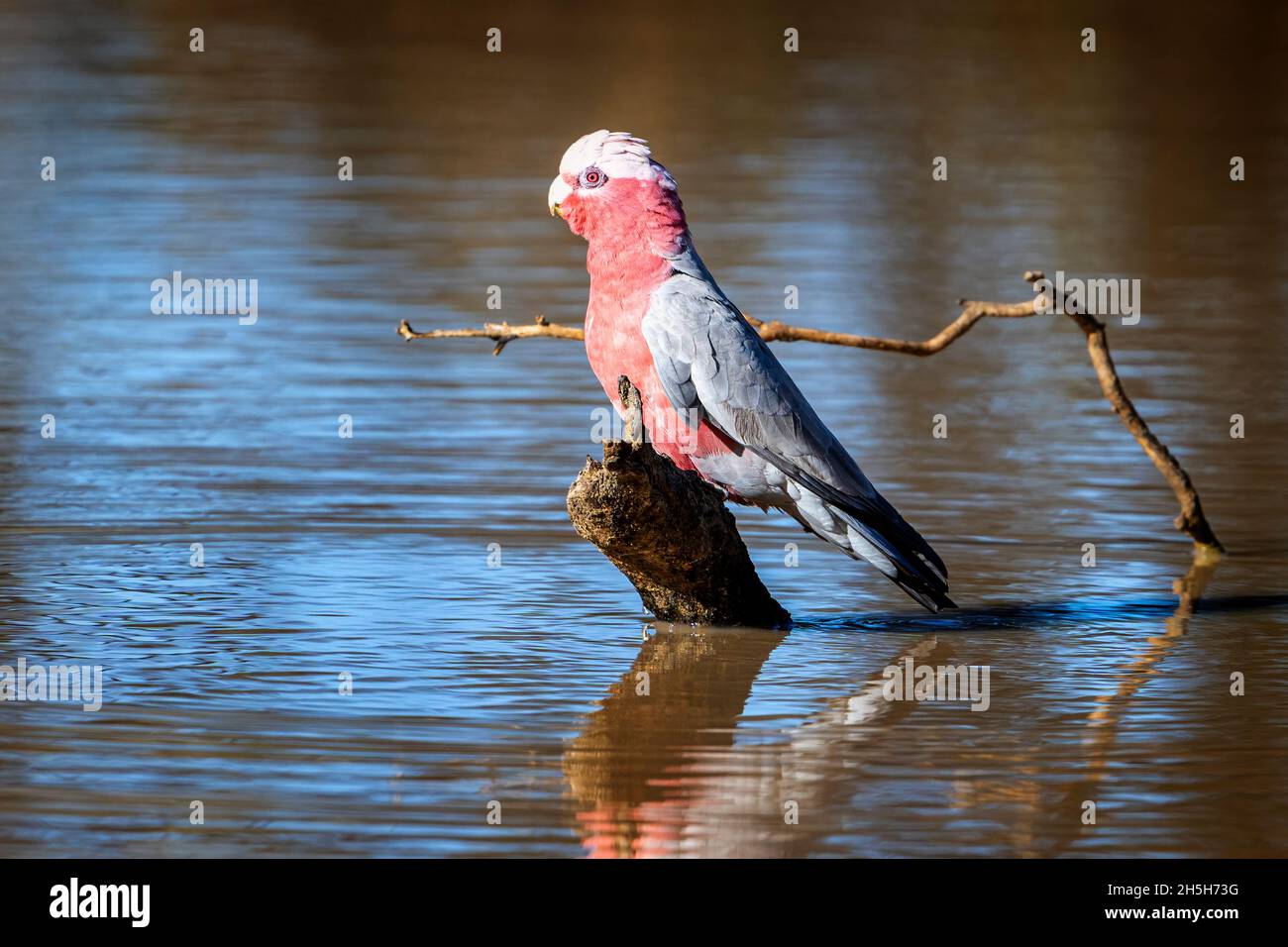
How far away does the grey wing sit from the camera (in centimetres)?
706

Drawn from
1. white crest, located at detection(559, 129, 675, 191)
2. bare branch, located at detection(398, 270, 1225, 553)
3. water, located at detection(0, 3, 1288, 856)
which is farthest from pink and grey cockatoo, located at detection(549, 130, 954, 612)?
bare branch, located at detection(398, 270, 1225, 553)

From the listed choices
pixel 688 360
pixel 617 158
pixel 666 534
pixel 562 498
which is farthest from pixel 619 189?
pixel 562 498

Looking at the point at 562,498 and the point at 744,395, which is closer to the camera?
the point at 744,395

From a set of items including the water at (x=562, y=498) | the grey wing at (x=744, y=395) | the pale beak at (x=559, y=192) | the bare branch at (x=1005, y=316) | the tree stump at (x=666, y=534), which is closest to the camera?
the water at (x=562, y=498)

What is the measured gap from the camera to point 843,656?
727cm

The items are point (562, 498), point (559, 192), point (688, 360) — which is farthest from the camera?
point (562, 498)

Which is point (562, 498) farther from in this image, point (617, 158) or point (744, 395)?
point (617, 158)

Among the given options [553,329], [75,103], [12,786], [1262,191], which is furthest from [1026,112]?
[12,786]

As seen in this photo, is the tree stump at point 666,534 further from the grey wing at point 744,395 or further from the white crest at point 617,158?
the white crest at point 617,158

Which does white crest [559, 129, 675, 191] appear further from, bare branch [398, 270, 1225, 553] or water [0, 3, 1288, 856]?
water [0, 3, 1288, 856]

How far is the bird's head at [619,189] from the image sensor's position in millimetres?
7121

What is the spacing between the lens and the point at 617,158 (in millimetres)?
7125

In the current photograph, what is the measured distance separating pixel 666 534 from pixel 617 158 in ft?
4.31

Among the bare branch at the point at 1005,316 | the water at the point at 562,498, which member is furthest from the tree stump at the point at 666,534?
the bare branch at the point at 1005,316
